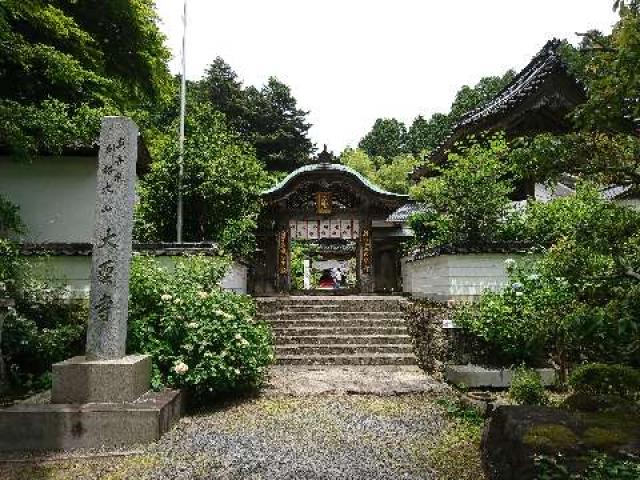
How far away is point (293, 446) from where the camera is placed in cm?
530

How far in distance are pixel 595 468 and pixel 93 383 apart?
5176 millimetres

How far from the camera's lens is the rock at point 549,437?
11.4 ft

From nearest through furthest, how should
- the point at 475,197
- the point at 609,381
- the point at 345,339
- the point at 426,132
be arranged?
the point at 609,381
the point at 475,197
the point at 345,339
the point at 426,132

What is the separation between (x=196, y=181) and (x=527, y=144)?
11700 millimetres

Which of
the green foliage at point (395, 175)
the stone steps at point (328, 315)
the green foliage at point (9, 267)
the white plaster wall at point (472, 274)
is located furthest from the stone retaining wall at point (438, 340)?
the green foliage at point (395, 175)

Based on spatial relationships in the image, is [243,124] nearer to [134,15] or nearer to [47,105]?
[134,15]

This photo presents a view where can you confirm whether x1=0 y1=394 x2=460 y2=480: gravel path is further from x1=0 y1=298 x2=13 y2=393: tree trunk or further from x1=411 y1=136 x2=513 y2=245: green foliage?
x1=411 y1=136 x2=513 y2=245: green foliage

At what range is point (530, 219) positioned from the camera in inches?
452

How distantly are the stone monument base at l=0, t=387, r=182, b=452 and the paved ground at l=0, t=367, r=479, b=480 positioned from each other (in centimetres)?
20

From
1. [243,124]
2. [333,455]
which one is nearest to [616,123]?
[333,455]

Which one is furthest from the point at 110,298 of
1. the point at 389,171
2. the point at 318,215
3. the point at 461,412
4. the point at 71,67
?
the point at 389,171

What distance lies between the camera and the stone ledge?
766 cm

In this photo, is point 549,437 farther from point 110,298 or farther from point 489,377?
point 110,298

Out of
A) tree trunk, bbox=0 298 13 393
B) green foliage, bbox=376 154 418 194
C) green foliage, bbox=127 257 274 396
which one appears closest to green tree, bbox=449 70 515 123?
green foliage, bbox=376 154 418 194
